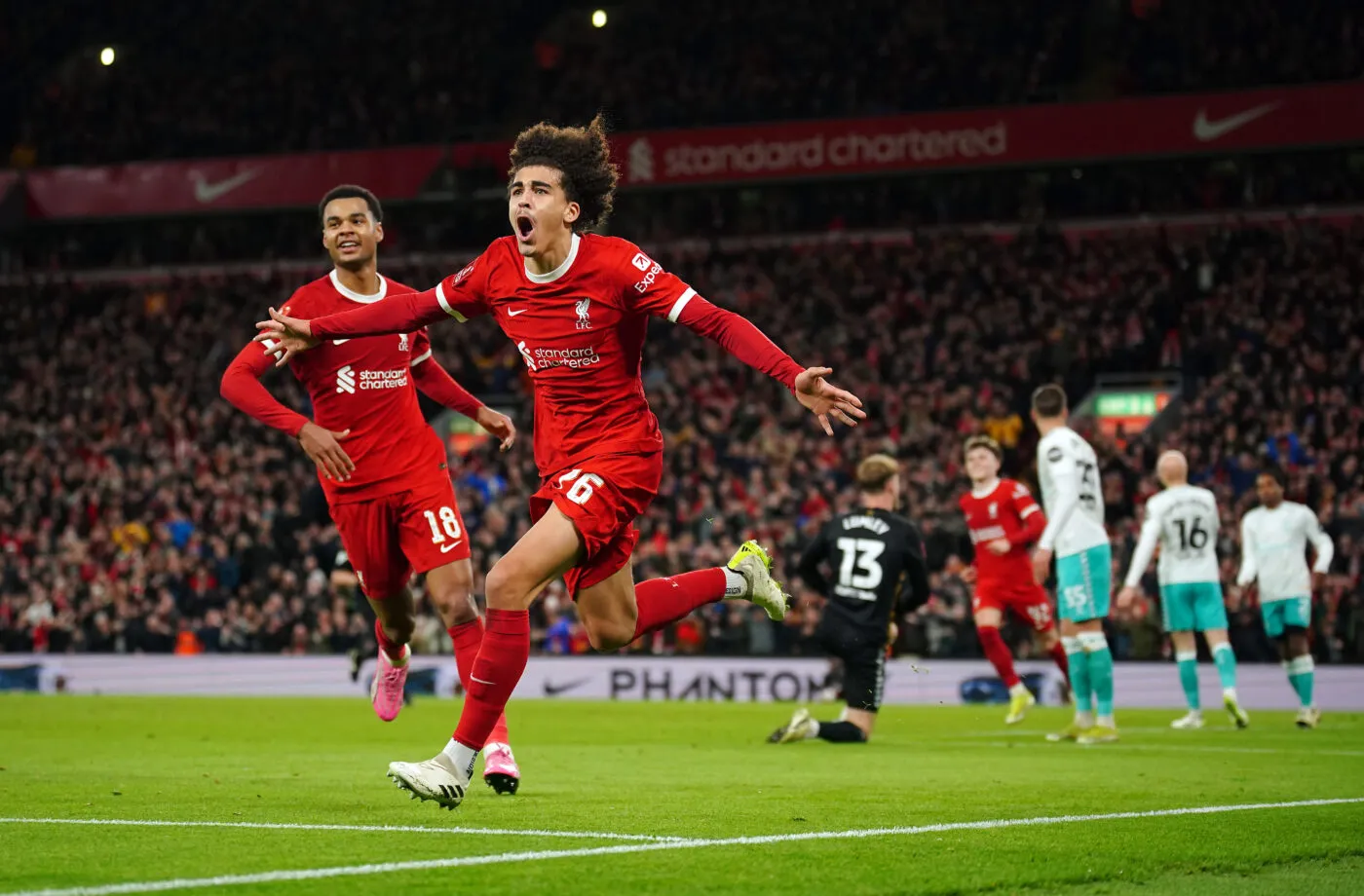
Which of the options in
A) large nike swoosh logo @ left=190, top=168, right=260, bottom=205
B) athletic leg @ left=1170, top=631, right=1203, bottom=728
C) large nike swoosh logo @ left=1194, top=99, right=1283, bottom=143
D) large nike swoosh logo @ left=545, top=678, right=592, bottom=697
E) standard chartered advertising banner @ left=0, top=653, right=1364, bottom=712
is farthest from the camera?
large nike swoosh logo @ left=190, top=168, right=260, bottom=205

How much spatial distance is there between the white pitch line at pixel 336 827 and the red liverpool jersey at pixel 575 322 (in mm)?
Answer: 1620

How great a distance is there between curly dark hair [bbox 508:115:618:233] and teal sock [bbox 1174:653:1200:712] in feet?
31.1

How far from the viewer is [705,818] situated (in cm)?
675

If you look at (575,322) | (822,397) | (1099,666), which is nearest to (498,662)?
(575,322)

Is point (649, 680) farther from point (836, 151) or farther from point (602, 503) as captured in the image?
point (602, 503)

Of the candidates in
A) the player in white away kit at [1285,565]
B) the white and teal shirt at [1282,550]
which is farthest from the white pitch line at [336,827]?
the white and teal shirt at [1282,550]

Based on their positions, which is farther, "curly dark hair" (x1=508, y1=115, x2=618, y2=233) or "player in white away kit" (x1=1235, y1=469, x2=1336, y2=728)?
"player in white away kit" (x1=1235, y1=469, x2=1336, y2=728)

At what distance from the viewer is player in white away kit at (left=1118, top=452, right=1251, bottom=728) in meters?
15.3

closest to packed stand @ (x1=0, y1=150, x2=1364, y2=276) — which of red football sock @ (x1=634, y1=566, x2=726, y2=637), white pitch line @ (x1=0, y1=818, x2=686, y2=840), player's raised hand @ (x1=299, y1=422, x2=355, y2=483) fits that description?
red football sock @ (x1=634, y1=566, x2=726, y2=637)

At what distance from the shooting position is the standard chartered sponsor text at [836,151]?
30781 mm

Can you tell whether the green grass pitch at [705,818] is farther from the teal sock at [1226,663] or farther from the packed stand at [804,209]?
the packed stand at [804,209]

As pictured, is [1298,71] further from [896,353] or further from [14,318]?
[14,318]

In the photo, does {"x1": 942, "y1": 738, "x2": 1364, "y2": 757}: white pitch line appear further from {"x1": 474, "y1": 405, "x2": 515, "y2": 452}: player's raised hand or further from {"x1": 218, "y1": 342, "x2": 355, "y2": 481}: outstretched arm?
{"x1": 218, "y1": 342, "x2": 355, "y2": 481}: outstretched arm

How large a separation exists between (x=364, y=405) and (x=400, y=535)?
693mm
